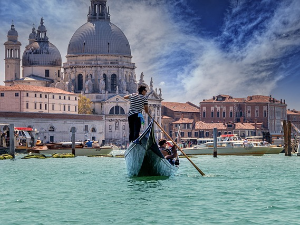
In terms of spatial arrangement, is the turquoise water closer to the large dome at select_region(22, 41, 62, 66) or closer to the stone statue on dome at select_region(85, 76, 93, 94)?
the stone statue on dome at select_region(85, 76, 93, 94)

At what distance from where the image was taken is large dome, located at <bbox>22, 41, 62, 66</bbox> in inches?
4035

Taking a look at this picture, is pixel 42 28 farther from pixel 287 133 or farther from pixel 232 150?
pixel 287 133

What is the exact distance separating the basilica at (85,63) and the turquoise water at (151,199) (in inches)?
2888

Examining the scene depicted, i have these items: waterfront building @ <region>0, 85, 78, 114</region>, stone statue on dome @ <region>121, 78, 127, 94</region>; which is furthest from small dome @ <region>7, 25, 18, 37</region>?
waterfront building @ <region>0, 85, 78, 114</region>

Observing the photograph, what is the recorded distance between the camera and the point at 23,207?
19.5m

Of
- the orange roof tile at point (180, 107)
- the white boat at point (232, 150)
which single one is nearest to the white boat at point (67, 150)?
the white boat at point (232, 150)

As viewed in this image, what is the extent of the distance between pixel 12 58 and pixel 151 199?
280ft

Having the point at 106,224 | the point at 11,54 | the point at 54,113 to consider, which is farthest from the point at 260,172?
the point at 11,54

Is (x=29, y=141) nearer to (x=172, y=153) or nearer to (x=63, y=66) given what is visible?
(x=172, y=153)

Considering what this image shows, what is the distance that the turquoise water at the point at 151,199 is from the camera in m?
17.7

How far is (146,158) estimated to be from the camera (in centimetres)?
2508

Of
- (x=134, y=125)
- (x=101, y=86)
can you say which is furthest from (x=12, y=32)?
(x=134, y=125)

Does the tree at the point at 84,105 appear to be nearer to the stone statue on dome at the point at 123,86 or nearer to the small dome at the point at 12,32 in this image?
the stone statue on dome at the point at 123,86

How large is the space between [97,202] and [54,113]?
2442 inches
